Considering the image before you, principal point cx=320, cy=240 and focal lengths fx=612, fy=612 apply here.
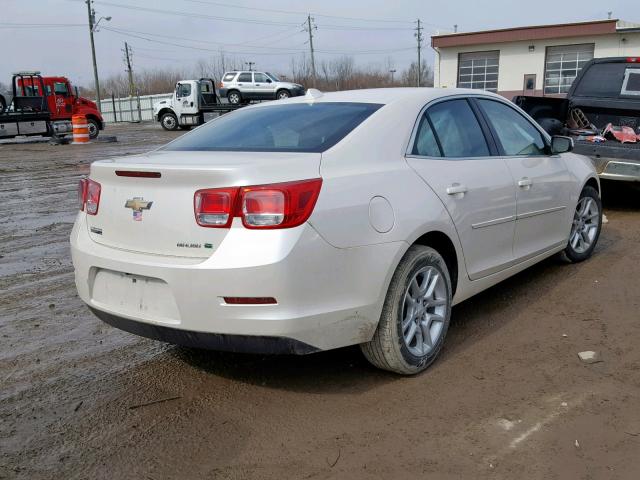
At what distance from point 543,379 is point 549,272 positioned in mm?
2209

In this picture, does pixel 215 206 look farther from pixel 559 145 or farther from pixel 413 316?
pixel 559 145

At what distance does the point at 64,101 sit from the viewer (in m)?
26.9

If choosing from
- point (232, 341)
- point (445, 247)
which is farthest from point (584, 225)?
point (232, 341)

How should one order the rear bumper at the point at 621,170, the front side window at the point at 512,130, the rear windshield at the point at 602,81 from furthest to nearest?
the rear windshield at the point at 602,81, the rear bumper at the point at 621,170, the front side window at the point at 512,130

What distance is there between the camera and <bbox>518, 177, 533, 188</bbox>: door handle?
4.29 meters

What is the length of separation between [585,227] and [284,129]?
334 centimetres

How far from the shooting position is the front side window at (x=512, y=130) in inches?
174

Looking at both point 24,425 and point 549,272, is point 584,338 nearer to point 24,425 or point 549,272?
point 549,272

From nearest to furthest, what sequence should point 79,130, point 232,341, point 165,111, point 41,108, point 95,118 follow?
point 232,341 → point 79,130 → point 41,108 → point 95,118 → point 165,111

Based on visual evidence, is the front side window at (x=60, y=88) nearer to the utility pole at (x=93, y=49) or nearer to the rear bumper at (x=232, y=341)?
the utility pole at (x=93, y=49)

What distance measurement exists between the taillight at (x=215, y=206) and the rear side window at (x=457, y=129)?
1571 millimetres

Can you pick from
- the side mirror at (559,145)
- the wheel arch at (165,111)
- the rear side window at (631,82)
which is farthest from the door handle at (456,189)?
the wheel arch at (165,111)

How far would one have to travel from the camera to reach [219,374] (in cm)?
355

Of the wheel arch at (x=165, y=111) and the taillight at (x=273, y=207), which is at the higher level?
the taillight at (x=273, y=207)
